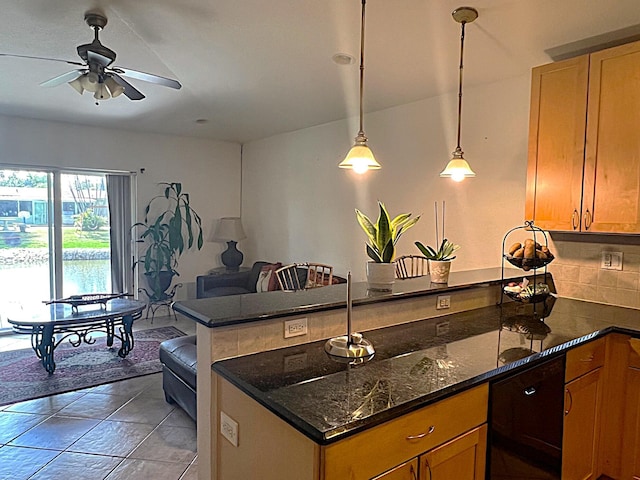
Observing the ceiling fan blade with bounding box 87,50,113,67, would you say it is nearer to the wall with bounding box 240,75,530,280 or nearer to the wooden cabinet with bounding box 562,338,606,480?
the wall with bounding box 240,75,530,280

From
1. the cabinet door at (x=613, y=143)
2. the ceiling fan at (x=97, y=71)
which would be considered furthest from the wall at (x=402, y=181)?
the ceiling fan at (x=97, y=71)

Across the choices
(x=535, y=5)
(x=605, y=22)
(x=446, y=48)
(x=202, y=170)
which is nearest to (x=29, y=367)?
(x=202, y=170)

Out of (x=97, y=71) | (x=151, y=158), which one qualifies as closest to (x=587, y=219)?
(x=97, y=71)

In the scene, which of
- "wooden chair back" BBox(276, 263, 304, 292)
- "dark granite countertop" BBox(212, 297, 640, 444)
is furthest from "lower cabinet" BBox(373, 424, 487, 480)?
"wooden chair back" BBox(276, 263, 304, 292)

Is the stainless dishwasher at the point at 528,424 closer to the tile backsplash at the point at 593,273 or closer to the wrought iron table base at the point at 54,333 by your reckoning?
the tile backsplash at the point at 593,273

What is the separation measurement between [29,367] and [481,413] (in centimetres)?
409

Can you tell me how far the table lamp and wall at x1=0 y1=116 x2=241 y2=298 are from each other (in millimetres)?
284

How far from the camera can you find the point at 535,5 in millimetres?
2279

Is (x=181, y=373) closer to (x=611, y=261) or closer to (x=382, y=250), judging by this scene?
(x=382, y=250)

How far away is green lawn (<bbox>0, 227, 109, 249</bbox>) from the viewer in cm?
520

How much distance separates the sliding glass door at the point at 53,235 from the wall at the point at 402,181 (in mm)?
2129

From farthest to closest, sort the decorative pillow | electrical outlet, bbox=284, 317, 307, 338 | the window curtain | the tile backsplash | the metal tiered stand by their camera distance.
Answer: the window curtain < the decorative pillow < the tile backsplash < the metal tiered stand < electrical outlet, bbox=284, 317, 307, 338

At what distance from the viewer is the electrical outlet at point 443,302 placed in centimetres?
244

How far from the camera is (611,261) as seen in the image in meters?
2.82
